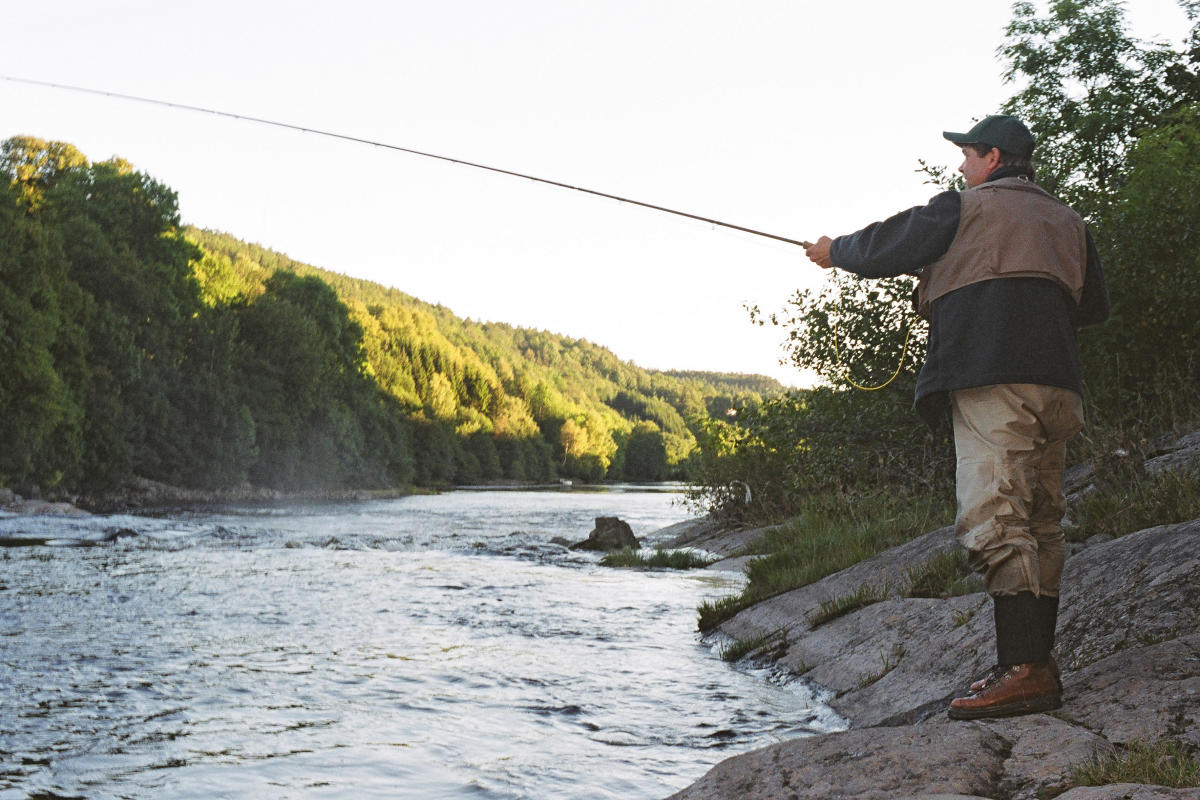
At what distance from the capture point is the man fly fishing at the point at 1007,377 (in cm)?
389

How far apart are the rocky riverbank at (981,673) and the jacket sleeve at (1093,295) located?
4.35 ft

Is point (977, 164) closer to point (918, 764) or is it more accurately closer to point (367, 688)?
Result: point (918, 764)

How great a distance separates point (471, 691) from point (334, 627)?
133 inches

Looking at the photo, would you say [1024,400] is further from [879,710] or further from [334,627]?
[334,627]

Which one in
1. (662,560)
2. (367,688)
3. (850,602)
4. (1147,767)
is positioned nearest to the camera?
(1147,767)

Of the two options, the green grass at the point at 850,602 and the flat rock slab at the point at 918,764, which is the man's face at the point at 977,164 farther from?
the green grass at the point at 850,602

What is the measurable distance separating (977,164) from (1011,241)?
56 cm

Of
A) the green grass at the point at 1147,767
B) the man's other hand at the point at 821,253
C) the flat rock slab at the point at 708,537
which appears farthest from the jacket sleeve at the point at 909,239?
the flat rock slab at the point at 708,537

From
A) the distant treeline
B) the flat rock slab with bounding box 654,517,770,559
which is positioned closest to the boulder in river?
the flat rock slab with bounding box 654,517,770,559

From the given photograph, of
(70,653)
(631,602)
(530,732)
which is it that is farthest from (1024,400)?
(631,602)

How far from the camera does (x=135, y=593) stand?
12.2 m

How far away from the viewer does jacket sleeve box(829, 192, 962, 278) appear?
4035 mm

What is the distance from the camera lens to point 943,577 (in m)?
7.14

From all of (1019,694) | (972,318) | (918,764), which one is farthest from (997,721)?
(972,318)
